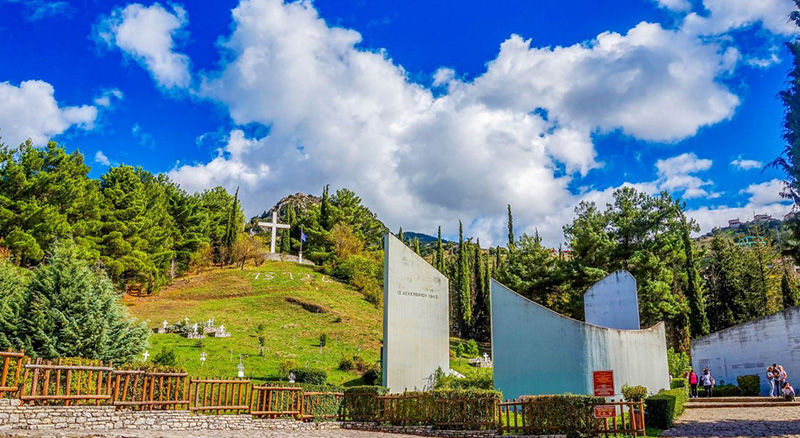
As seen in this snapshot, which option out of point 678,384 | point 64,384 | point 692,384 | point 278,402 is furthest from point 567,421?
point 692,384

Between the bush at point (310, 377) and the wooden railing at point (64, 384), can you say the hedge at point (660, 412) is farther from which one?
the bush at point (310, 377)

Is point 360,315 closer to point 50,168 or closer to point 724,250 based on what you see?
point 50,168

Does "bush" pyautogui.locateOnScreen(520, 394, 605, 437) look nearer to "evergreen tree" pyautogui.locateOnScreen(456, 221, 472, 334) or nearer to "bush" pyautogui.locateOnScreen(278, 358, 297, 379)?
"bush" pyautogui.locateOnScreen(278, 358, 297, 379)

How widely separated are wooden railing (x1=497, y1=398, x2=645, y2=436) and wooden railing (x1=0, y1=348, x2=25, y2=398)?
9695 mm

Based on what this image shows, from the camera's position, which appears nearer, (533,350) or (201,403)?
(201,403)

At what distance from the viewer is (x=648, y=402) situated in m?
13.2

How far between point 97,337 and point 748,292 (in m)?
39.3

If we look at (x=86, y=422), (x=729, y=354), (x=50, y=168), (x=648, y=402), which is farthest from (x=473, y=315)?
(x=86, y=422)

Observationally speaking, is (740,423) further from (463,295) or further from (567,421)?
(463,295)

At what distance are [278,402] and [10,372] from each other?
20.6ft

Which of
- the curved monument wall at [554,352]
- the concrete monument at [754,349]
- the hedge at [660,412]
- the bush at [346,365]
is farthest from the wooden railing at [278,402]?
the concrete monument at [754,349]

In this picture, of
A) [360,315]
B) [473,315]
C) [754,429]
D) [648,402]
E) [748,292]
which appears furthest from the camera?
[473,315]

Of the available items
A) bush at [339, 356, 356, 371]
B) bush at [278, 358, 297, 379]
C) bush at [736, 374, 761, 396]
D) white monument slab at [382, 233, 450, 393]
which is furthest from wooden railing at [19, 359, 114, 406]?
bush at [736, 374, 761, 396]

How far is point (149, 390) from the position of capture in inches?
487
